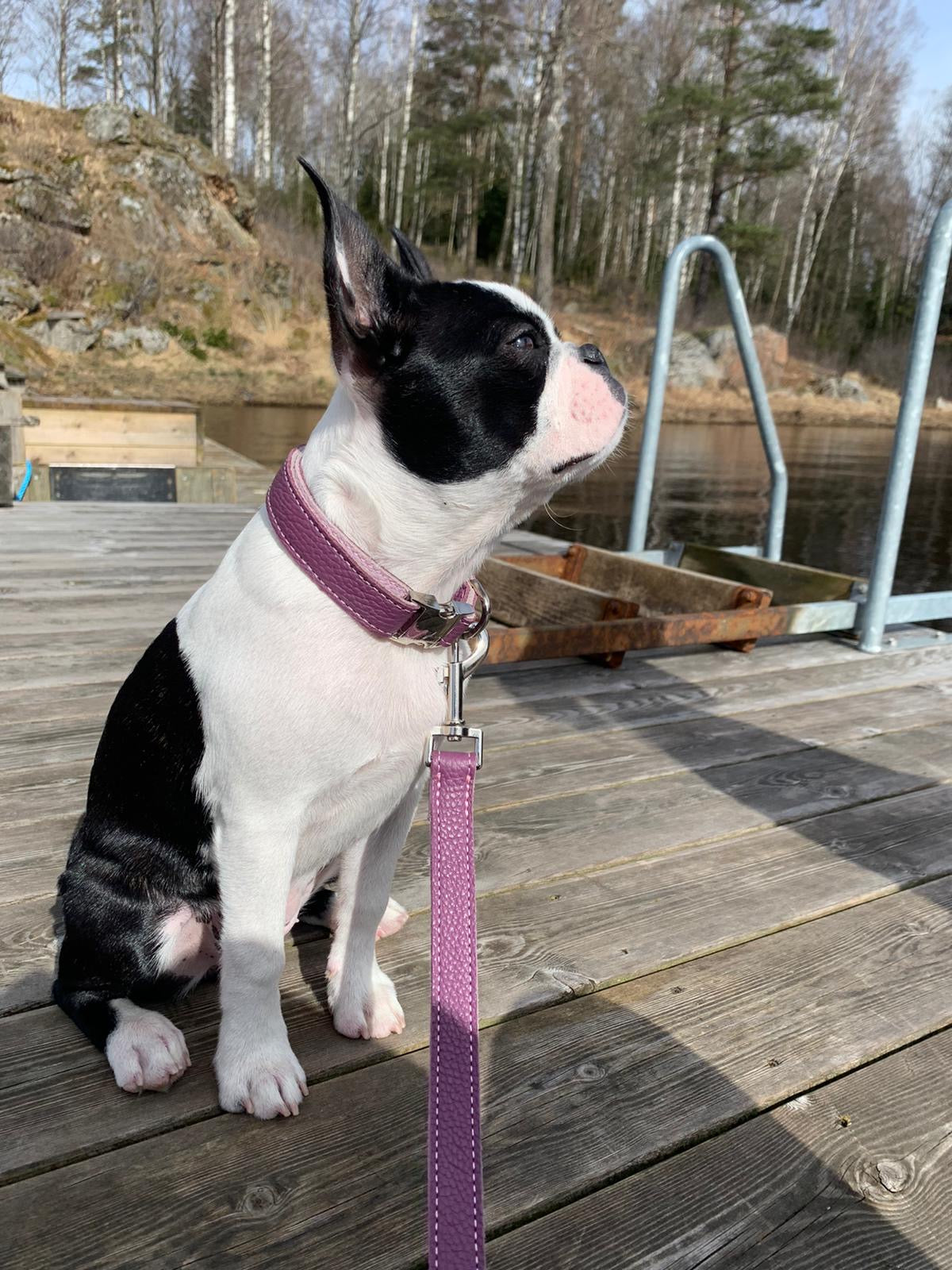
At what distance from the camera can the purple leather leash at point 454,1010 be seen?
3.46 ft

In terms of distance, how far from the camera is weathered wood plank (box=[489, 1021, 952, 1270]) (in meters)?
1.28

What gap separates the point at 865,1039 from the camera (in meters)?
1.74

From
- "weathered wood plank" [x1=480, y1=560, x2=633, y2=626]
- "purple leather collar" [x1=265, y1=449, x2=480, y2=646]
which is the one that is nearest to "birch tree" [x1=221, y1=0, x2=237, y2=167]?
"weathered wood plank" [x1=480, y1=560, x2=633, y2=626]

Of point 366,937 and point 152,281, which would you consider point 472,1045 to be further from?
point 152,281

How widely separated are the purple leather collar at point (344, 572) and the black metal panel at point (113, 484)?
22.7 feet

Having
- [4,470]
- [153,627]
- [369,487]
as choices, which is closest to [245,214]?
[4,470]

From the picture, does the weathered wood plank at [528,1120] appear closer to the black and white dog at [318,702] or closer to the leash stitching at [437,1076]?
the black and white dog at [318,702]

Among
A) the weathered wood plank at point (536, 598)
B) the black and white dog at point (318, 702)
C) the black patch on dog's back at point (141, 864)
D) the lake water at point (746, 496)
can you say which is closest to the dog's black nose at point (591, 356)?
the black and white dog at point (318, 702)

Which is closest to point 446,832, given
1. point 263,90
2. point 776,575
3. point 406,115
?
point 776,575

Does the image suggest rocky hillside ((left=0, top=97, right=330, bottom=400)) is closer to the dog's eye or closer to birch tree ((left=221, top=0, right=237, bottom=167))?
birch tree ((left=221, top=0, right=237, bottom=167))

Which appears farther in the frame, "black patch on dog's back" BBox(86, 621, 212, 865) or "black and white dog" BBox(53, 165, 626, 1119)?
"black patch on dog's back" BBox(86, 621, 212, 865)

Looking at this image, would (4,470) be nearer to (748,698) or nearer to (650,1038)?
(748,698)

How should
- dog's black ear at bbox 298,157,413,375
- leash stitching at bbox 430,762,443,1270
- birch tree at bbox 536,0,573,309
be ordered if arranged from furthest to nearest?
birch tree at bbox 536,0,573,309 < dog's black ear at bbox 298,157,413,375 < leash stitching at bbox 430,762,443,1270

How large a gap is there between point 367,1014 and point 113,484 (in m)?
7.31
